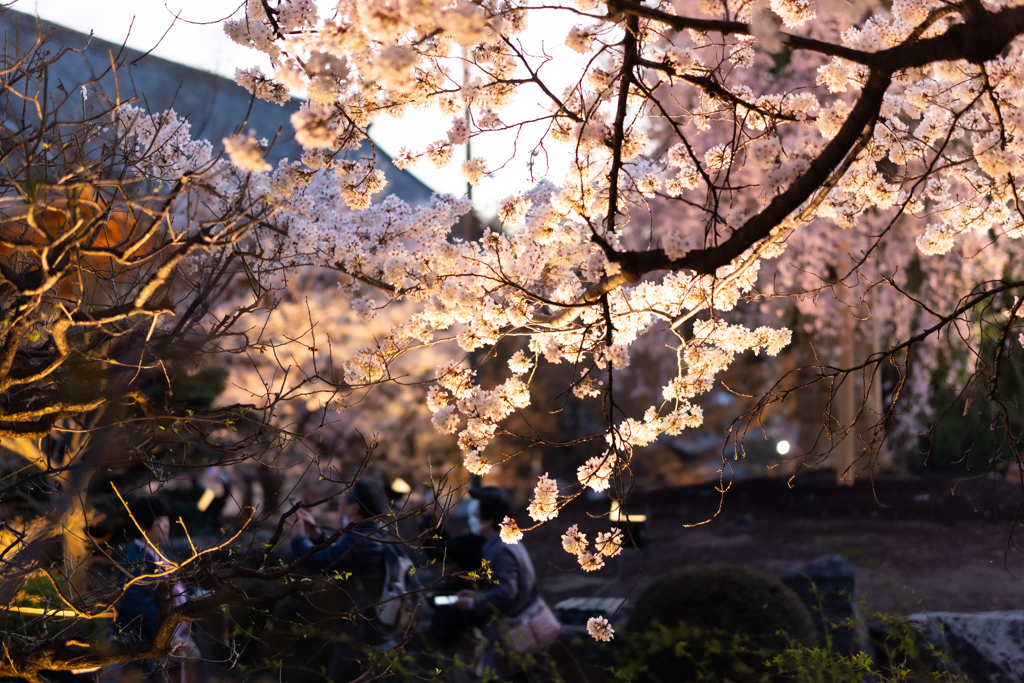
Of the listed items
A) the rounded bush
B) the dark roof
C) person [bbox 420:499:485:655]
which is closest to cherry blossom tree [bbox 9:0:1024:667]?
the rounded bush

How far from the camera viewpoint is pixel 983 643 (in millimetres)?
4457

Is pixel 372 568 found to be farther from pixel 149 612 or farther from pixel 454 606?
pixel 149 612

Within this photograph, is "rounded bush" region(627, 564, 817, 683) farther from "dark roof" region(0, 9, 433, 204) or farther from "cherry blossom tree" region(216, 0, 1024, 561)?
"dark roof" region(0, 9, 433, 204)

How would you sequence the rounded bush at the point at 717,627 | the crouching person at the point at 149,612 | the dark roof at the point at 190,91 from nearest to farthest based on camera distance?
1. the crouching person at the point at 149,612
2. the rounded bush at the point at 717,627
3. the dark roof at the point at 190,91

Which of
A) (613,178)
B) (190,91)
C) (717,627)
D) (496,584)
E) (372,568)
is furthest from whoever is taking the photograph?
(190,91)

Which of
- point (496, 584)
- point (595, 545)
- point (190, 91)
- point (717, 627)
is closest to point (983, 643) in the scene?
point (717, 627)

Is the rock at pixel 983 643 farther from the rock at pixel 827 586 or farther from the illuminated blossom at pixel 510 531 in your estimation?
the illuminated blossom at pixel 510 531

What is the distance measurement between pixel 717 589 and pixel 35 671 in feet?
11.0

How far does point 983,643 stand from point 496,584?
3.02 meters

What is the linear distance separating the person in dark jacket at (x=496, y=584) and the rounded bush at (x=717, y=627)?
26.9 inches

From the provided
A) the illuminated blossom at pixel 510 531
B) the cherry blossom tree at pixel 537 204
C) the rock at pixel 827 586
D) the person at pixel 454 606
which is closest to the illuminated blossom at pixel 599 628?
the cherry blossom tree at pixel 537 204

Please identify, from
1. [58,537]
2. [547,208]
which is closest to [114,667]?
[58,537]

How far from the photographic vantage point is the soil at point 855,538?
21.6ft

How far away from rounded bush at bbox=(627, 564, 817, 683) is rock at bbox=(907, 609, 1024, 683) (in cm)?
102
